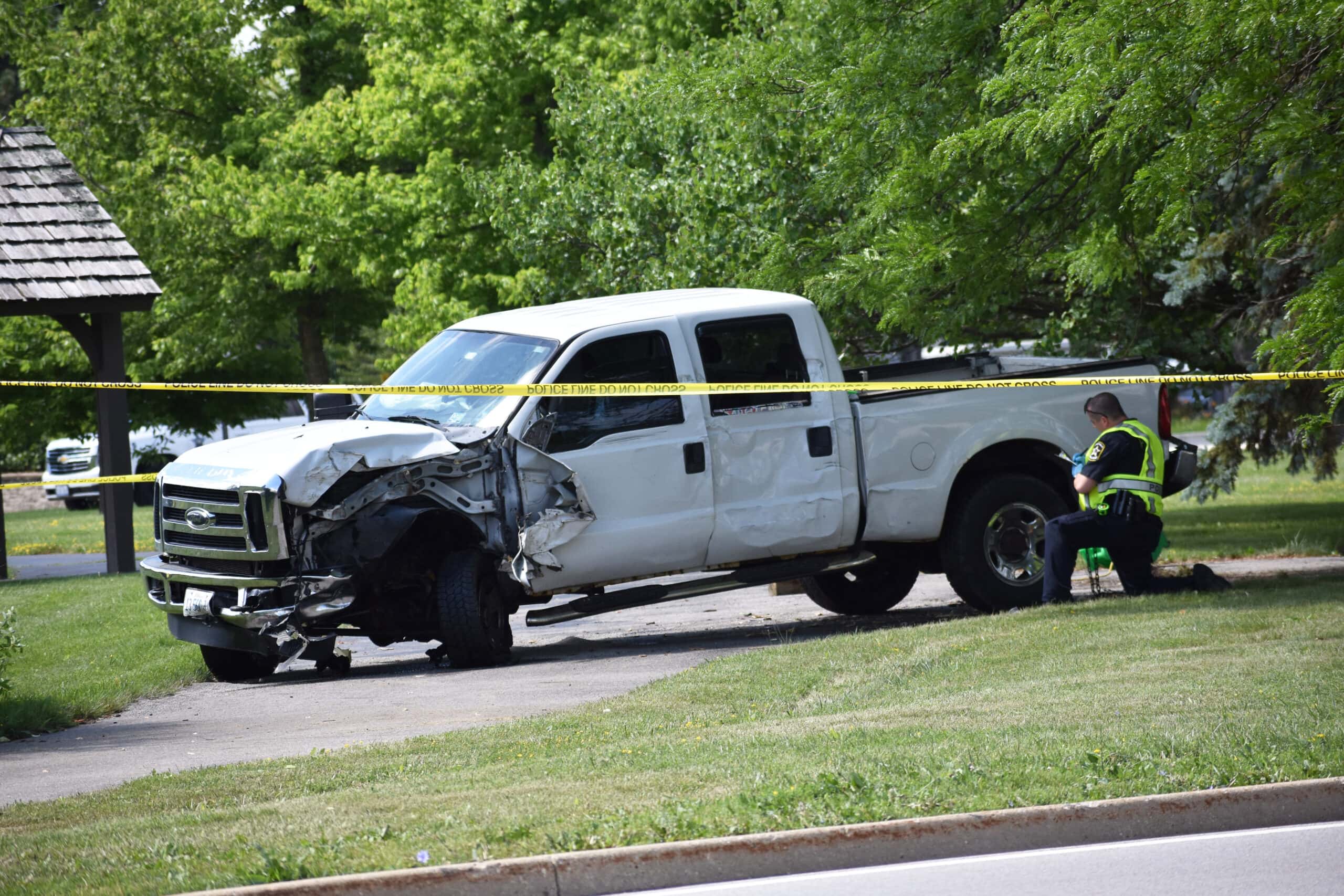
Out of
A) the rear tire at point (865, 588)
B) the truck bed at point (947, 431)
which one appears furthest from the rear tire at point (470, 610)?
the rear tire at point (865, 588)

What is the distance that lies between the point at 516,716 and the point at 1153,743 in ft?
Result: 11.1

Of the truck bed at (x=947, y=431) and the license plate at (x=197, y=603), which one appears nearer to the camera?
the license plate at (x=197, y=603)

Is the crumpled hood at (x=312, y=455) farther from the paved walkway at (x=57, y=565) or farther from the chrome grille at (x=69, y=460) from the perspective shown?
the chrome grille at (x=69, y=460)

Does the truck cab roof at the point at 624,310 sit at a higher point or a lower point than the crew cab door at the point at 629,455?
higher

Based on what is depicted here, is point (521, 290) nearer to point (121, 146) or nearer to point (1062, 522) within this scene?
point (1062, 522)

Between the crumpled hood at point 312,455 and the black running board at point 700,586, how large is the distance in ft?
4.39

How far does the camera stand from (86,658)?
10812mm

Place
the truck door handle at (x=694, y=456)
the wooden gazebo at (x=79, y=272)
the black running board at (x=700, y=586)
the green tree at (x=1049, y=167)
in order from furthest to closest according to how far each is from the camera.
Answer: the wooden gazebo at (x=79, y=272), the truck door handle at (x=694, y=456), the black running board at (x=700, y=586), the green tree at (x=1049, y=167)

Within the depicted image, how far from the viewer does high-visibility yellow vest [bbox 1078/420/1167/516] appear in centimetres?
1077

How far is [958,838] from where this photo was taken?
214 inches

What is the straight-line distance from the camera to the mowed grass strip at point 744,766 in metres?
5.33

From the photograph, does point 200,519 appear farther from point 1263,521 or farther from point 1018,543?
point 1263,521

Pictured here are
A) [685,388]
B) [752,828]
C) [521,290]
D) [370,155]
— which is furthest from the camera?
[370,155]

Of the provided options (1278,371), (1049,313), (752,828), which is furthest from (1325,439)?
(752,828)
